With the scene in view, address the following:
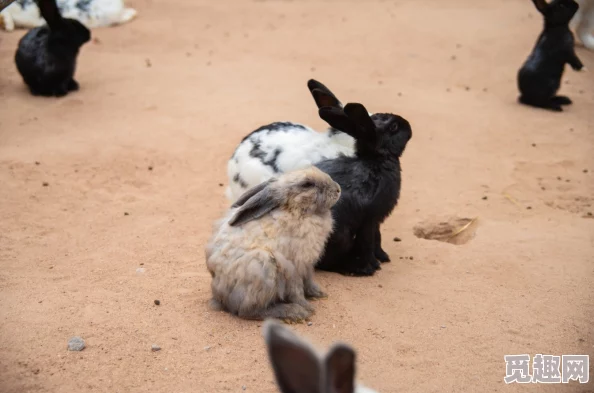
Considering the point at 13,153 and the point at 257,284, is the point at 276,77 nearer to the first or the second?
the point at 13,153

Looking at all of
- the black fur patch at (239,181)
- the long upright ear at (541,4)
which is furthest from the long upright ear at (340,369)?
the long upright ear at (541,4)

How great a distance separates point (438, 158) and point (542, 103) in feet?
8.17

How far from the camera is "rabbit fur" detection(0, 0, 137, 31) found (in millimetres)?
10703

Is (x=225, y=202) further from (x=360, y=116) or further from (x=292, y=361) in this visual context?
(x=292, y=361)

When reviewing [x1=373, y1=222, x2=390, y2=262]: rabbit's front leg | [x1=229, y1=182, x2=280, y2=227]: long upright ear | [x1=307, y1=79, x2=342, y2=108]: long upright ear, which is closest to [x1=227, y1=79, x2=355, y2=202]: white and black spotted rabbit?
[x1=307, y1=79, x2=342, y2=108]: long upright ear

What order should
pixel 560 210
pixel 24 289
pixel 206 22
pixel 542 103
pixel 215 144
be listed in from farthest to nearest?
1. pixel 206 22
2. pixel 542 103
3. pixel 215 144
4. pixel 560 210
5. pixel 24 289

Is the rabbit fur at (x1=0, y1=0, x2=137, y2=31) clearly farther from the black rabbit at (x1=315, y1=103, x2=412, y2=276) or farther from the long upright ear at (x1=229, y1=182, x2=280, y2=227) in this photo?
the long upright ear at (x1=229, y1=182, x2=280, y2=227)

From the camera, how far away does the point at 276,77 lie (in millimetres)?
9070

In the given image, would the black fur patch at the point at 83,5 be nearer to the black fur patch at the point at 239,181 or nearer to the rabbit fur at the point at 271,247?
the black fur patch at the point at 239,181

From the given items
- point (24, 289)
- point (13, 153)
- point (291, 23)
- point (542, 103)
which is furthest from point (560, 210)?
point (291, 23)

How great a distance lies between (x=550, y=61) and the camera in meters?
8.55

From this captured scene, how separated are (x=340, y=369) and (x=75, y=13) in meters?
10.3

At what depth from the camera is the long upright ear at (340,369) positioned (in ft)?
6.02

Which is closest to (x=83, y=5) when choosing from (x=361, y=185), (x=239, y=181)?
(x=239, y=181)
